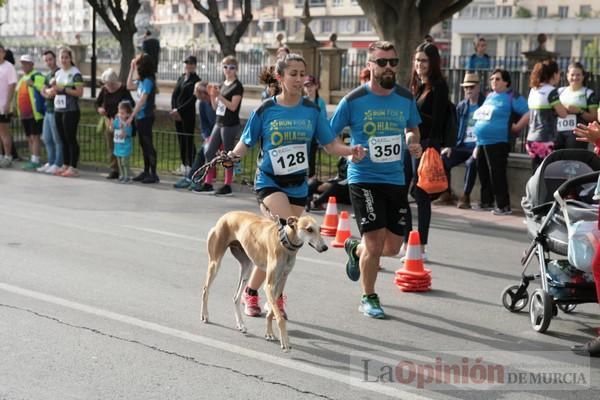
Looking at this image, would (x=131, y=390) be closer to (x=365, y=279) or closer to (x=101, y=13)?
(x=365, y=279)

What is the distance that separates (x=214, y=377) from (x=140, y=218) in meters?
6.71

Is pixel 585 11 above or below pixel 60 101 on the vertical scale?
above

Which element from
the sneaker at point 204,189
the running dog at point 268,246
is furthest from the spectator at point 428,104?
the sneaker at point 204,189

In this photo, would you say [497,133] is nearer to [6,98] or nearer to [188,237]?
[188,237]

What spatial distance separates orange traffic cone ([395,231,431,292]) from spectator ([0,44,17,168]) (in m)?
11.2

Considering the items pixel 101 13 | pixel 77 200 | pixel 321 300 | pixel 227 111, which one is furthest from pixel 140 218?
pixel 101 13

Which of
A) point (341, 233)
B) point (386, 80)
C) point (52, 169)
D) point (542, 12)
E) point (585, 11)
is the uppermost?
point (542, 12)

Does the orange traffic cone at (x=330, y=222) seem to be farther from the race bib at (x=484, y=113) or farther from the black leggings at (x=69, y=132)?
the black leggings at (x=69, y=132)

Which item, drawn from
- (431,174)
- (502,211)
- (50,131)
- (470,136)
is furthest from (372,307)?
(50,131)

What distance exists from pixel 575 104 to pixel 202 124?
20.5 feet

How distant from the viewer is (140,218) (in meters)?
12.6

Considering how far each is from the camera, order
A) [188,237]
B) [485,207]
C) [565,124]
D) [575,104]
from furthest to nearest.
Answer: [485,207], [565,124], [575,104], [188,237]

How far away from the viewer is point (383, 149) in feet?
25.3

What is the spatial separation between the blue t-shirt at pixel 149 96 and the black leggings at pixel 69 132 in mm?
1335
